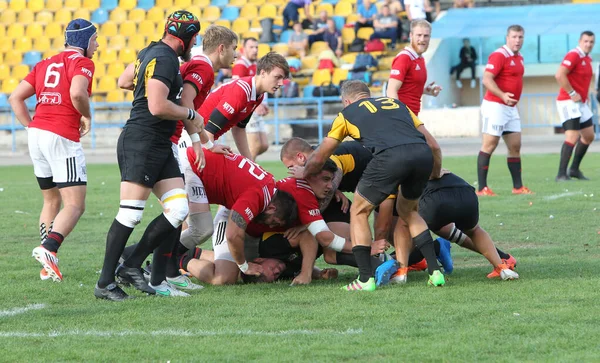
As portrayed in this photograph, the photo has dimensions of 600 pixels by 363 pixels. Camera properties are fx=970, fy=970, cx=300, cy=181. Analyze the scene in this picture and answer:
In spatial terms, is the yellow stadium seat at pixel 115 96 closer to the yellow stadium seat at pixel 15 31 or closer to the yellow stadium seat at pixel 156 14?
the yellow stadium seat at pixel 156 14

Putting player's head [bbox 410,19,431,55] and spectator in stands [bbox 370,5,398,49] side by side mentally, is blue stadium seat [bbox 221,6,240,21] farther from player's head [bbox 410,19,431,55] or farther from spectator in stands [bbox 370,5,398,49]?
player's head [bbox 410,19,431,55]

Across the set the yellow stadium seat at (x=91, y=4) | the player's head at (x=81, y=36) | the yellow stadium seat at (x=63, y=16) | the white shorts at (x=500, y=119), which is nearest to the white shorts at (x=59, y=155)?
the player's head at (x=81, y=36)

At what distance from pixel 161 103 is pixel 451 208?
2.16 m

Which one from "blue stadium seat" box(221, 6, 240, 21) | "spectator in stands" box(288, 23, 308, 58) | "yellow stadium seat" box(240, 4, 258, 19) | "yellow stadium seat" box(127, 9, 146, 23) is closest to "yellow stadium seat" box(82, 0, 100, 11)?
"yellow stadium seat" box(127, 9, 146, 23)

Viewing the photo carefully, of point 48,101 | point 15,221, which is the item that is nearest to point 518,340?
point 48,101

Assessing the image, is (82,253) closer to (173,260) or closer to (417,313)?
(173,260)

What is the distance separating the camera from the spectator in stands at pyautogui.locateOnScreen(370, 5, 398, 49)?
25672 millimetres

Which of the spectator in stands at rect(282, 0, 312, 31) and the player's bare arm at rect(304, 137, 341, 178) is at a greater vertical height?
the spectator in stands at rect(282, 0, 312, 31)

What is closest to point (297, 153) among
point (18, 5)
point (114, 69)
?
point (114, 69)

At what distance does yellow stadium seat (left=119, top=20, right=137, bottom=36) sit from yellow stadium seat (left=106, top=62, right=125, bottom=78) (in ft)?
5.37

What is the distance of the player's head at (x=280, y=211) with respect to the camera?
275 inches

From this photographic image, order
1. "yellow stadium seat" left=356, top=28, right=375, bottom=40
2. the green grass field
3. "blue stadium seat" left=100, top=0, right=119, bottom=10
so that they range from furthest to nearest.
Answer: "blue stadium seat" left=100, top=0, right=119, bottom=10
"yellow stadium seat" left=356, top=28, right=375, bottom=40
the green grass field

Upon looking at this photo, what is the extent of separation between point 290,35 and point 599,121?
28.0 ft

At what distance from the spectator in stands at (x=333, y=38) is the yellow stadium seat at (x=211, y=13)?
14.6 feet
